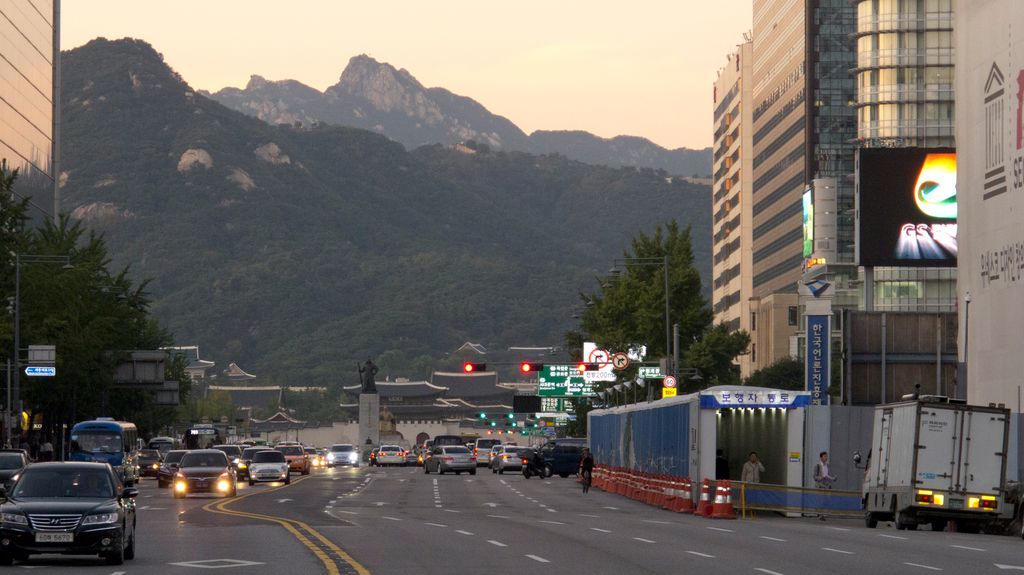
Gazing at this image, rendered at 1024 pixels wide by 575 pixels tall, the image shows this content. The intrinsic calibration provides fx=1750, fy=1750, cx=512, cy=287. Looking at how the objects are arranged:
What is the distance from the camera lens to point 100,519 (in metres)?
25.7

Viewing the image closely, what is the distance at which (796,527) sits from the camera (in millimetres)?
39906

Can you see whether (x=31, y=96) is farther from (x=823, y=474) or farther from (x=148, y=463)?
(x=823, y=474)

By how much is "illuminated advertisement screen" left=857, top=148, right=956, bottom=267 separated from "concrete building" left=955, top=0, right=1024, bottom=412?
606mm

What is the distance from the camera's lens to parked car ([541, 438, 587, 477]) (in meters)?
90.1

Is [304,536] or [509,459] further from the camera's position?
[509,459]

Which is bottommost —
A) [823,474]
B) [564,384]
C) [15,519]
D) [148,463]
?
[148,463]

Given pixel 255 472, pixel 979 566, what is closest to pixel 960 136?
pixel 255 472

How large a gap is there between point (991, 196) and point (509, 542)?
38060 millimetres

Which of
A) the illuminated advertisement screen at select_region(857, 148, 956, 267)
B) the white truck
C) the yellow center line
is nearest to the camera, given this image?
the yellow center line

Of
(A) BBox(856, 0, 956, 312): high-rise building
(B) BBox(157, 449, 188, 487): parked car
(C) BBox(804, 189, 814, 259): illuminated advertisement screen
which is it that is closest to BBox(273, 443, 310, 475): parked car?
(B) BBox(157, 449, 188, 487): parked car

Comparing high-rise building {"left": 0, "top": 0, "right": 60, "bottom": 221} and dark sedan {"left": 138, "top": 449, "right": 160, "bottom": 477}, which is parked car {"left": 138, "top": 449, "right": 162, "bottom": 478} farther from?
high-rise building {"left": 0, "top": 0, "right": 60, "bottom": 221}

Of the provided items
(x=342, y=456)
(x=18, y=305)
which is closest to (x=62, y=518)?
(x=18, y=305)

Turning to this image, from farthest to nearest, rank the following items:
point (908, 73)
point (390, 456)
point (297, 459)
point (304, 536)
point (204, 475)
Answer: point (908, 73) → point (390, 456) → point (297, 459) → point (204, 475) → point (304, 536)

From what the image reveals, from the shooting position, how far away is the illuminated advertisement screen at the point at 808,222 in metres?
98.2
